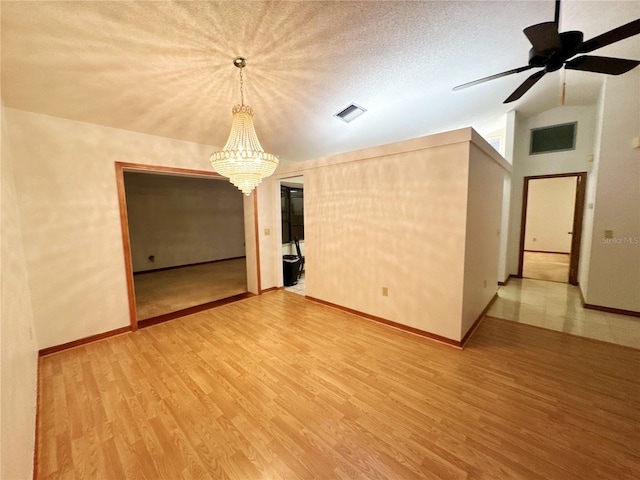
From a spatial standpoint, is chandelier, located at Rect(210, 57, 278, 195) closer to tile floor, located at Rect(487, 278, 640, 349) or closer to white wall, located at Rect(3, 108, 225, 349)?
white wall, located at Rect(3, 108, 225, 349)

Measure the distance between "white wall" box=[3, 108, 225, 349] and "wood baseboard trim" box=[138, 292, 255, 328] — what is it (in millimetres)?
283

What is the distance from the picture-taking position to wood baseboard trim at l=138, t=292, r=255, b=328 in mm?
3391

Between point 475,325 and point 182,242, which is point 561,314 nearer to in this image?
point 475,325

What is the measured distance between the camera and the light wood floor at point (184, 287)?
4.07 metres

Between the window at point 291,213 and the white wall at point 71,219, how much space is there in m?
2.96

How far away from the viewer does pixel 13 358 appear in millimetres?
1449

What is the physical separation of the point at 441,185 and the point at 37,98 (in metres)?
4.04

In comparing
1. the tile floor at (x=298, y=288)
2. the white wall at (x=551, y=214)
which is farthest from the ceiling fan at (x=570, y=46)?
the white wall at (x=551, y=214)

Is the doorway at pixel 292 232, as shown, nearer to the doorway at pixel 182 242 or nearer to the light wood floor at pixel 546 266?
the doorway at pixel 182 242

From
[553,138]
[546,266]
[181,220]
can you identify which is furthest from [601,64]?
[181,220]

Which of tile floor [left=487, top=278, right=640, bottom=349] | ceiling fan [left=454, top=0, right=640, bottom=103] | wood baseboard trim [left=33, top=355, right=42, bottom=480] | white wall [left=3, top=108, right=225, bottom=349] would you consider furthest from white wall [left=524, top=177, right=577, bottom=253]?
wood baseboard trim [left=33, top=355, right=42, bottom=480]

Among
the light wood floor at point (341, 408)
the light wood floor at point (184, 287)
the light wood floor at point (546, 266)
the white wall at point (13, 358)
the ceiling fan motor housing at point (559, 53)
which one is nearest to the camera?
the white wall at point (13, 358)

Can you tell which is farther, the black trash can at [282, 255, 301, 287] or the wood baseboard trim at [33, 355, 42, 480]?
the black trash can at [282, 255, 301, 287]

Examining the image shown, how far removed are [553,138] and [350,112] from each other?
435cm
